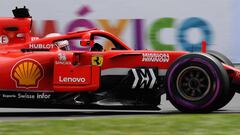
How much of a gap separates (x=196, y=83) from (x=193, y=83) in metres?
0.04

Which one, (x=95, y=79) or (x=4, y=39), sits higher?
(x=4, y=39)

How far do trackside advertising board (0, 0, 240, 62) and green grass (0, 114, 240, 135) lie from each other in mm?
9345

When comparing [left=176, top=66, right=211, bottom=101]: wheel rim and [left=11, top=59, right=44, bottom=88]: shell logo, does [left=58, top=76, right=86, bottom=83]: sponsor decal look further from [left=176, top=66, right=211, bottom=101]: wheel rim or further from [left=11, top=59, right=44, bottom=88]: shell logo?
[left=176, top=66, right=211, bottom=101]: wheel rim

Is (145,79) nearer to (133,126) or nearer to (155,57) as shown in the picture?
(155,57)

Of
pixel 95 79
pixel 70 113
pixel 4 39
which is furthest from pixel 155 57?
pixel 4 39

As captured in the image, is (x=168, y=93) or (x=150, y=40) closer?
(x=168, y=93)

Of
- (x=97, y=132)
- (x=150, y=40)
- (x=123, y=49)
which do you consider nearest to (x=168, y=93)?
(x=123, y=49)

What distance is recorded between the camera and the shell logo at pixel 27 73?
9.10 m

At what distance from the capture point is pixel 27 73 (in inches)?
358

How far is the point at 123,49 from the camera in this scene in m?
9.39

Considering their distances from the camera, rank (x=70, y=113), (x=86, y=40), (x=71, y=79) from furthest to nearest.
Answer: (x=70, y=113) < (x=86, y=40) < (x=71, y=79)

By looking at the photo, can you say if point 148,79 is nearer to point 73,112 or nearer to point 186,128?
point 73,112

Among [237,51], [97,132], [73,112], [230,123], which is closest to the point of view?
[97,132]

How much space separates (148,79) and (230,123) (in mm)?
1963
